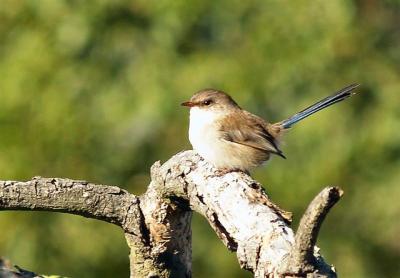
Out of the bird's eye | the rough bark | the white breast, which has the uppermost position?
the bird's eye

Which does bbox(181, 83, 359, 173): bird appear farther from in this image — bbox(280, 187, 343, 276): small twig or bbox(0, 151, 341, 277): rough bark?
bbox(280, 187, 343, 276): small twig

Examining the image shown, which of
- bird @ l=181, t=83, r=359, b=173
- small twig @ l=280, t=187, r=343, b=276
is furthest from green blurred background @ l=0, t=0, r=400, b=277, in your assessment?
small twig @ l=280, t=187, r=343, b=276

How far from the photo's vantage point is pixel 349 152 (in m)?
8.55

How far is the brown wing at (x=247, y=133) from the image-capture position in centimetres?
721

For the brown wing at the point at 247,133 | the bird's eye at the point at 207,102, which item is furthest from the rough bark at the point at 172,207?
the bird's eye at the point at 207,102

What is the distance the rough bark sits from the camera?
3.76 m

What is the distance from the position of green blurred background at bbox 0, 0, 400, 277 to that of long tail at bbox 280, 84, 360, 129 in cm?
51

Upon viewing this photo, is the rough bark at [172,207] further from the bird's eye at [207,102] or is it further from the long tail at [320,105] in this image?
the long tail at [320,105]

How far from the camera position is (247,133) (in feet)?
24.1

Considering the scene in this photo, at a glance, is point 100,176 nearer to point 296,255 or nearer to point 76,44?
point 76,44

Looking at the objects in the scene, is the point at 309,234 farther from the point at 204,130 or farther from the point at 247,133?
the point at 247,133

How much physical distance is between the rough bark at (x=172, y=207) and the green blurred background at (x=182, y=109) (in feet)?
10.6

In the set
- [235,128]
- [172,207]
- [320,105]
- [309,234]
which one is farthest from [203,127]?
[309,234]

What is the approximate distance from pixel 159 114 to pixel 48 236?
4.50 feet
